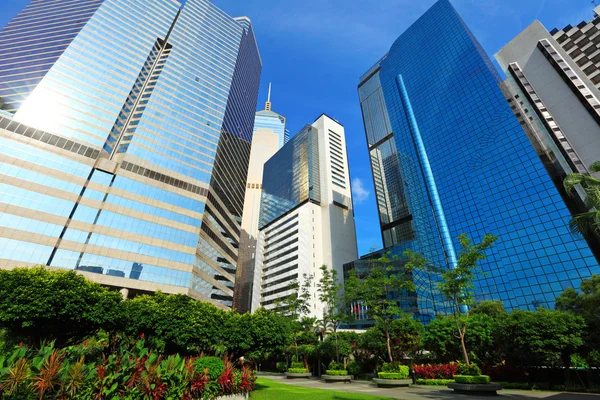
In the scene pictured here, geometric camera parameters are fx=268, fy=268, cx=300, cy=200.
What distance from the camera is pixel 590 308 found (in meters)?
29.6

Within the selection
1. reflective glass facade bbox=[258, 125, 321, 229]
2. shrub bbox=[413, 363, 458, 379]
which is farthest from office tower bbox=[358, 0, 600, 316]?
shrub bbox=[413, 363, 458, 379]

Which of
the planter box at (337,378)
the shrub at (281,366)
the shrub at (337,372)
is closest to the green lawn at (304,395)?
the planter box at (337,378)

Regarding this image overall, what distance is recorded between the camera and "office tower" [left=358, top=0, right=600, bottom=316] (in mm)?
55844

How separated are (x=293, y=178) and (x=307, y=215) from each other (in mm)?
24978

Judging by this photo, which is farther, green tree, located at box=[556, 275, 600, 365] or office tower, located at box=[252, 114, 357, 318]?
office tower, located at box=[252, 114, 357, 318]

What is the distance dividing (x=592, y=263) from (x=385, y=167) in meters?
76.9

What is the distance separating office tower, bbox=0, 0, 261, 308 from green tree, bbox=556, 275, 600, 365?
5044 cm

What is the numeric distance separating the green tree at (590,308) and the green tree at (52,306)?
1525 inches

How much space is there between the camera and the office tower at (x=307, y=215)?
331 ft

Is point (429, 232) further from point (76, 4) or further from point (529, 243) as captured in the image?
point (76, 4)

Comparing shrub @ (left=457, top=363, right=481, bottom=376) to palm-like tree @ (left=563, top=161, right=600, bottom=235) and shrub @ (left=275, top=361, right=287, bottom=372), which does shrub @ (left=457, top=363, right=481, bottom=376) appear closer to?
palm-like tree @ (left=563, top=161, right=600, bottom=235)

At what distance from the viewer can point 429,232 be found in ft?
257

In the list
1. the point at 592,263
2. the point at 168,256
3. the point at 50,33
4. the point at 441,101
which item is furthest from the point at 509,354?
the point at 50,33

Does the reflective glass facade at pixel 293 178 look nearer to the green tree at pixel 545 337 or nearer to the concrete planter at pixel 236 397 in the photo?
the green tree at pixel 545 337
